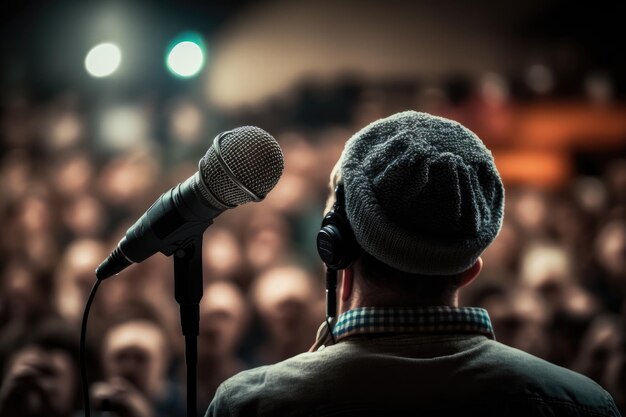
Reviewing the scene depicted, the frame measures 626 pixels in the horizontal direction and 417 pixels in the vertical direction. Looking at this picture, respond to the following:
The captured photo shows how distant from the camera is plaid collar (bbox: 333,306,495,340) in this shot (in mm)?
1048

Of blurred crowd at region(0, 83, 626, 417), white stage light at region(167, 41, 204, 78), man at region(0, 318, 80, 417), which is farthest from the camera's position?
white stage light at region(167, 41, 204, 78)

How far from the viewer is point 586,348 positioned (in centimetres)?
329

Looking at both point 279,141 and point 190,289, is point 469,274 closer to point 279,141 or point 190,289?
point 190,289

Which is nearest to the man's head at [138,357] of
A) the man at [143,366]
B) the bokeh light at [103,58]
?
the man at [143,366]

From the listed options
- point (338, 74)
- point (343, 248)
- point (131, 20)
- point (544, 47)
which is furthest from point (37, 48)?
point (343, 248)

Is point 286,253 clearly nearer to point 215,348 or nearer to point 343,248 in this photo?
Answer: point 215,348

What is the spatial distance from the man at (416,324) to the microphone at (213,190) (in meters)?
0.15

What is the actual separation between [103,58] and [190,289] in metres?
7.05

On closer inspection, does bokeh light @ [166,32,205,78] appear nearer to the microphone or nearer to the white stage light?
the white stage light

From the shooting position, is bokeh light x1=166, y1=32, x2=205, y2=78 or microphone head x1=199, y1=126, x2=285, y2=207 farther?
bokeh light x1=166, y1=32, x2=205, y2=78

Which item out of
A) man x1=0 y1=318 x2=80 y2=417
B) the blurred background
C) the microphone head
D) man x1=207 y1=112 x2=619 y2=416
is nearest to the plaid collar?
man x1=207 y1=112 x2=619 y2=416

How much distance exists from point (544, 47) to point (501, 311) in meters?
6.29

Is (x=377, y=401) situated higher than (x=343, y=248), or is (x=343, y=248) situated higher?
(x=343, y=248)

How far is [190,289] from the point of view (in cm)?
123
